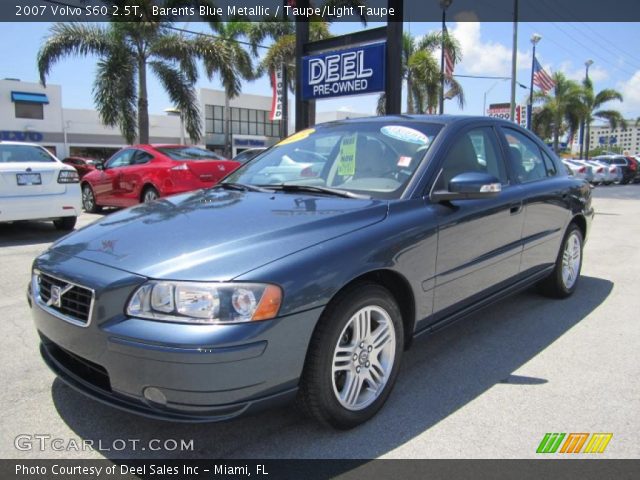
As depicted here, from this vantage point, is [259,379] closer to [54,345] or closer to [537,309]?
[54,345]

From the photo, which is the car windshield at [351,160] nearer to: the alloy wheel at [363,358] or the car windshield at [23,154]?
the alloy wheel at [363,358]

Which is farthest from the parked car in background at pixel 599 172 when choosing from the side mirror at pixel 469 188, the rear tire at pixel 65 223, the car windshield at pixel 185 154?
the side mirror at pixel 469 188

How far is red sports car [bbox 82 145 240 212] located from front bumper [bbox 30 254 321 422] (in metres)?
6.83

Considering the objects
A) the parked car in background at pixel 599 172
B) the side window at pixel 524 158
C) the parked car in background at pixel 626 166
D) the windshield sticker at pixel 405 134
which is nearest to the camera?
the windshield sticker at pixel 405 134

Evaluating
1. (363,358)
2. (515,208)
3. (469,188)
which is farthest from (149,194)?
(363,358)

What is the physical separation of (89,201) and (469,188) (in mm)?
9838

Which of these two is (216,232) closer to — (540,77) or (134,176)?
(134,176)

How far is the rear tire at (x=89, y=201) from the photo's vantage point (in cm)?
1081

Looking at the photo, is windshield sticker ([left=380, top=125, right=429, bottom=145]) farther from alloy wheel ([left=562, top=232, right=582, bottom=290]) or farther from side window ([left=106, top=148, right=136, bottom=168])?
side window ([left=106, top=148, right=136, bottom=168])

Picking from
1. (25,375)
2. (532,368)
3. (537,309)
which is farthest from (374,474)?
(537,309)

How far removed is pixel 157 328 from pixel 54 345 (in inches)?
36.0

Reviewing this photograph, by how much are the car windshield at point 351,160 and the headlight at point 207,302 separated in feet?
3.74

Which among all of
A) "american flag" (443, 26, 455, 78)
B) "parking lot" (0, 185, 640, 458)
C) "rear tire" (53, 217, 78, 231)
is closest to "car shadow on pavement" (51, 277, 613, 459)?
"parking lot" (0, 185, 640, 458)

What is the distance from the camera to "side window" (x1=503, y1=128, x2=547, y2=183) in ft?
13.2
